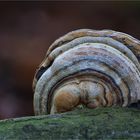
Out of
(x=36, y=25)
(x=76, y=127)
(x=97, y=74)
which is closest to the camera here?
(x=76, y=127)

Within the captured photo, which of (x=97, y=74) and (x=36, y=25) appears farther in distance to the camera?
(x=36, y=25)

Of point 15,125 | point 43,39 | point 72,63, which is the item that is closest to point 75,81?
point 72,63

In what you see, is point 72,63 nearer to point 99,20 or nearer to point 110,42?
point 110,42

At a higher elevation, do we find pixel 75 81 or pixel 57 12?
pixel 57 12

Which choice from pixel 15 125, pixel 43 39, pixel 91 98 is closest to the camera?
pixel 15 125

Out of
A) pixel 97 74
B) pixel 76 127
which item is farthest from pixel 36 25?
pixel 76 127

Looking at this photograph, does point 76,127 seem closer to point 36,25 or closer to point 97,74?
point 97,74

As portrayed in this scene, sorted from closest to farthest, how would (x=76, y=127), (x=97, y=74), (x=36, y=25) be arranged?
(x=76, y=127), (x=97, y=74), (x=36, y=25)
